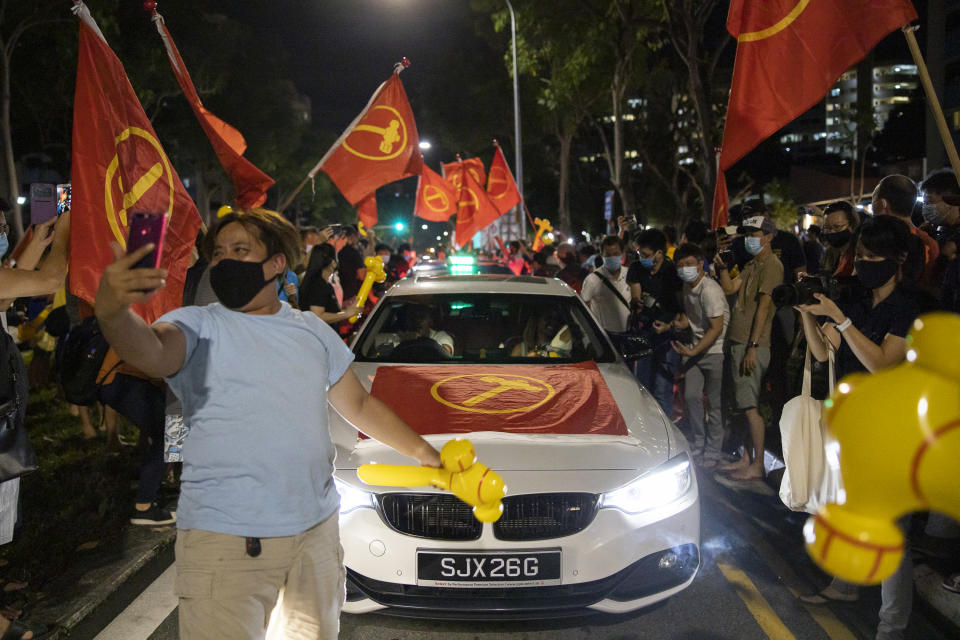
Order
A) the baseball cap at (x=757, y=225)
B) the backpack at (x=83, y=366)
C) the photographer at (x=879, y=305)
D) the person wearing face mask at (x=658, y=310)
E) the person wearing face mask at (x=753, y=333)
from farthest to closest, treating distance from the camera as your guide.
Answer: the person wearing face mask at (x=658, y=310), the baseball cap at (x=757, y=225), the person wearing face mask at (x=753, y=333), the backpack at (x=83, y=366), the photographer at (x=879, y=305)

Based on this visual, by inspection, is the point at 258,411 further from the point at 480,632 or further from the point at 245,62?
the point at 245,62

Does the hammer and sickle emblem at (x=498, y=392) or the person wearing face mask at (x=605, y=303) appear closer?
the hammer and sickle emblem at (x=498, y=392)

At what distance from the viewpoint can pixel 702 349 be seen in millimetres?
6598

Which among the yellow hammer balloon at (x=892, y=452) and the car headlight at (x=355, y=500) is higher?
the yellow hammer balloon at (x=892, y=452)

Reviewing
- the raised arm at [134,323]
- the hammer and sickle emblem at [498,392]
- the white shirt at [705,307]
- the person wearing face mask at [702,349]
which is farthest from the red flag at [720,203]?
the raised arm at [134,323]

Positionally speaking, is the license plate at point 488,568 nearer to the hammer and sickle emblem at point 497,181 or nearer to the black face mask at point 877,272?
the black face mask at point 877,272

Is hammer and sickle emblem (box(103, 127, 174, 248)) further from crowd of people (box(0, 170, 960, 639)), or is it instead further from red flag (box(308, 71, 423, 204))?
red flag (box(308, 71, 423, 204))

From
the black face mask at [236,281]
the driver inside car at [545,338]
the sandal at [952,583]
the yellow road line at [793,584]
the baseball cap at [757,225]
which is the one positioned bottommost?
the yellow road line at [793,584]

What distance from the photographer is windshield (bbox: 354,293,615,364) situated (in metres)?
5.19

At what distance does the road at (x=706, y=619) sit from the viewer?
12.4 feet

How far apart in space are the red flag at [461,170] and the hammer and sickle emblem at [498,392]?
506 inches

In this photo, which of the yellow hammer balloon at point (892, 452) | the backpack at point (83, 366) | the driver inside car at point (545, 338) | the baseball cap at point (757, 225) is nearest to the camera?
the yellow hammer balloon at point (892, 452)

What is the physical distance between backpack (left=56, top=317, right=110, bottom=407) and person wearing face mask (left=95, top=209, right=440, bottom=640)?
3.12 metres

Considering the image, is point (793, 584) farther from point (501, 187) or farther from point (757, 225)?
point (501, 187)
